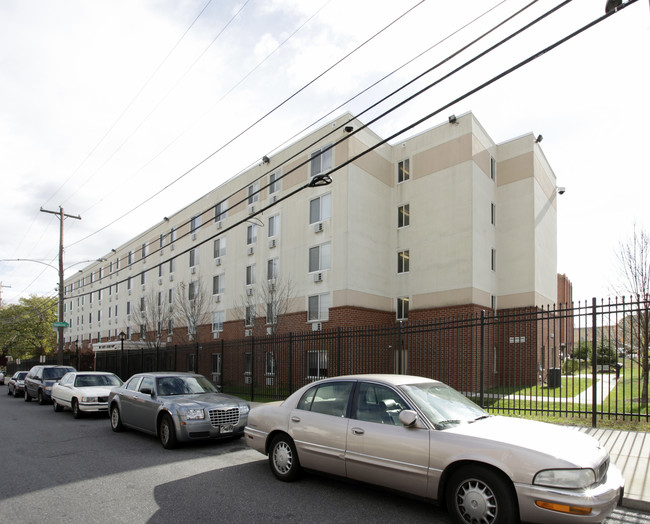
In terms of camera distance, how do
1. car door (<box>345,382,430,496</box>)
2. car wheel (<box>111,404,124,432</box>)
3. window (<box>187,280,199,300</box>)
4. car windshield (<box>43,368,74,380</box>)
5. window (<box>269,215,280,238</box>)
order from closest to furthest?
car door (<box>345,382,430,496</box>)
car wheel (<box>111,404,124,432</box>)
car windshield (<box>43,368,74,380</box>)
window (<box>269,215,280,238</box>)
window (<box>187,280,199,300</box>)

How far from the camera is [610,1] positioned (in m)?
6.14

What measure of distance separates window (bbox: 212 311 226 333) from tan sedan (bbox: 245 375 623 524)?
24.6 meters

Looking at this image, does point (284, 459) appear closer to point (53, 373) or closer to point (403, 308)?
point (53, 373)

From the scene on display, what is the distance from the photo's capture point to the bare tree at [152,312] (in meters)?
34.5

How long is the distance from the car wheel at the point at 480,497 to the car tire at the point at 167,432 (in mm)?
5769

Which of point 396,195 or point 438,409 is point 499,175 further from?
point 438,409

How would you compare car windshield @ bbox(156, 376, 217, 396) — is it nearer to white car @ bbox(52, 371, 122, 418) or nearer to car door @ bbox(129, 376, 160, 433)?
car door @ bbox(129, 376, 160, 433)

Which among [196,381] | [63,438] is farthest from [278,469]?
[63,438]

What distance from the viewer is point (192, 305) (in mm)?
30438

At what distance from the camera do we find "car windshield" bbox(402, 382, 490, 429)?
5.37 meters

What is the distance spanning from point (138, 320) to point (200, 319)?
923cm

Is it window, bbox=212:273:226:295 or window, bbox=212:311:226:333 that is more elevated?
window, bbox=212:273:226:295

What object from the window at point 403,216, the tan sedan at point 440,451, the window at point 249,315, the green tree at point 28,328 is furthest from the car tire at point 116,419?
the green tree at point 28,328

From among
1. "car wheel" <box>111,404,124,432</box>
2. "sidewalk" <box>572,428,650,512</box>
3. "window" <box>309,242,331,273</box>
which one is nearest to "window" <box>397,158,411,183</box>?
"window" <box>309,242,331,273</box>
